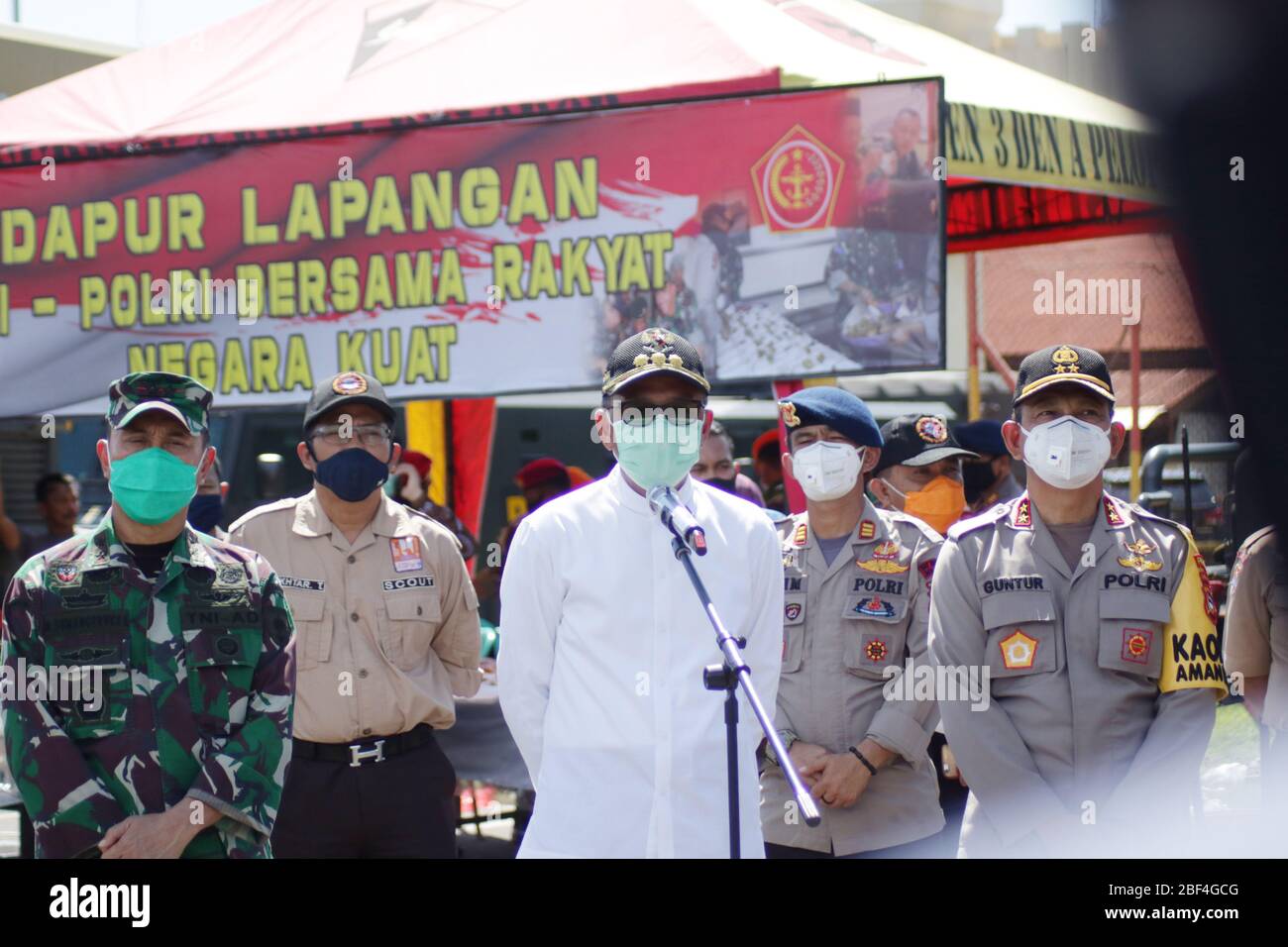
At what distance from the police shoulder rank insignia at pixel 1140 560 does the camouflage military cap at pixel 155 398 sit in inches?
82.1

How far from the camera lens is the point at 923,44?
7.80 meters

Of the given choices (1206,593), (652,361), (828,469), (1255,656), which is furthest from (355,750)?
(1255,656)

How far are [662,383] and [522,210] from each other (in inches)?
154

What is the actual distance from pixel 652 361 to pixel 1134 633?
1217 millimetres

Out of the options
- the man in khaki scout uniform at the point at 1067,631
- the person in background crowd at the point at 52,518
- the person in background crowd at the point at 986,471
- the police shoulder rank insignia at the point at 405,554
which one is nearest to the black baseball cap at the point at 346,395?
the police shoulder rank insignia at the point at 405,554

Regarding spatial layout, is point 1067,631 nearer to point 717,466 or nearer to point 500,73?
point 717,466

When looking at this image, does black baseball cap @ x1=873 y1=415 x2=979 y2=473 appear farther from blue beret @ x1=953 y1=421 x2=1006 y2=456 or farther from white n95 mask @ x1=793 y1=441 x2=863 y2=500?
white n95 mask @ x1=793 y1=441 x2=863 y2=500

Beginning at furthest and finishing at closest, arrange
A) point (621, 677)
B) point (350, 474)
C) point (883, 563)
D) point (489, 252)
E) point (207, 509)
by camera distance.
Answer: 1. point (489, 252)
2. point (207, 509)
3. point (350, 474)
4. point (883, 563)
5. point (621, 677)

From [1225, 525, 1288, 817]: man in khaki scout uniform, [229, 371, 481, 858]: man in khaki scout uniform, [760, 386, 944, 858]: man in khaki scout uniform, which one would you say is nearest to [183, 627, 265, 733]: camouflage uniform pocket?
[229, 371, 481, 858]: man in khaki scout uniform

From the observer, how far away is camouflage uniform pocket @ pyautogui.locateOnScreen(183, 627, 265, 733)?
295 centimetres

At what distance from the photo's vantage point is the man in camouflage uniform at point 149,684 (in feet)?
9.27

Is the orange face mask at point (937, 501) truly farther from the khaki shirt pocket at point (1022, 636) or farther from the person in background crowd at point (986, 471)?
the khaki shirt pocket at point (1022, 636)

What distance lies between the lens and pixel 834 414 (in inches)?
163
